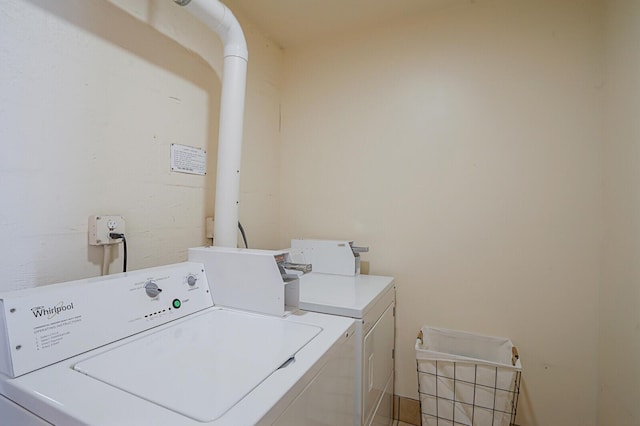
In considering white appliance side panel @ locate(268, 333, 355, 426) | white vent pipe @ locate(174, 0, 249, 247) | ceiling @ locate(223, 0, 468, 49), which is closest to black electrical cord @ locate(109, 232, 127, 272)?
white vent pipe @ locate(174, 0, 249, 247)

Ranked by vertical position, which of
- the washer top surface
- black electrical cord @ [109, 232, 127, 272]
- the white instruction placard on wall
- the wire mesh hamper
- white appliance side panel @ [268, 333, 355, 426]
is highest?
the white instruction placard on wall

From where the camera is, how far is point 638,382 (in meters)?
1.10

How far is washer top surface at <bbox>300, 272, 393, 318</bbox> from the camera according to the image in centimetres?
116

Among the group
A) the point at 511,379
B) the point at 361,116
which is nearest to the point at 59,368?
the point at 511,379

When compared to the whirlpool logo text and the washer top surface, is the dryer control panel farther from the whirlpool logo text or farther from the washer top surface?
the washer top surface

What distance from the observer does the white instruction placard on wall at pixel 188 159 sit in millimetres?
1405

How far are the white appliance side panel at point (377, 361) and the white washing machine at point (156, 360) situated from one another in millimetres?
187

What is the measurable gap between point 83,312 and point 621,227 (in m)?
1.93

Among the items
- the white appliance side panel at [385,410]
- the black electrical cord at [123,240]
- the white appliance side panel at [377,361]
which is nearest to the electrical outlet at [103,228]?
the black electrical cord at [123,240]

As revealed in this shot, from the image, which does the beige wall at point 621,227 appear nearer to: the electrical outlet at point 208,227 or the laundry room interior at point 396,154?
the laundry room interior at point 396,154

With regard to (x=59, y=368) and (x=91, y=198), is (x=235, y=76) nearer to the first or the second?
(x=91, y=198)

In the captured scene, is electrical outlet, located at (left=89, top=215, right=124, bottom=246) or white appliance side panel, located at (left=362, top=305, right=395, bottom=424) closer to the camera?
electrical outlet, located at (left=89, top=215, right=124, bottom=246)

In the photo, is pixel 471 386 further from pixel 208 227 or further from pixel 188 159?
pixel 188 159

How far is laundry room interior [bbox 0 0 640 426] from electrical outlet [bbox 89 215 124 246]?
30mm
